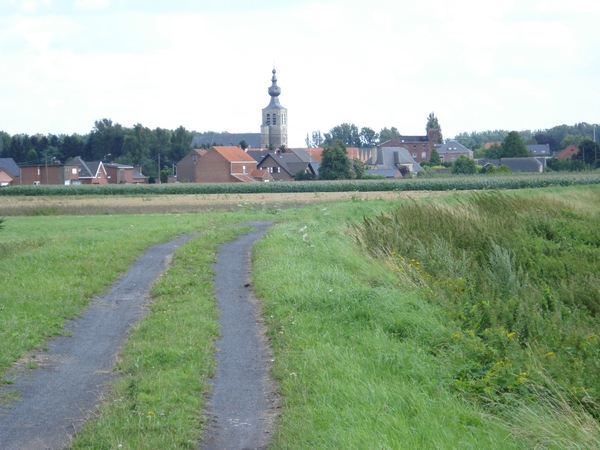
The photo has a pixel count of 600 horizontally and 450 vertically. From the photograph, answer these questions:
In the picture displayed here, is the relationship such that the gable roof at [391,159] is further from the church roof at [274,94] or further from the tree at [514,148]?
the church roof at [274,94]

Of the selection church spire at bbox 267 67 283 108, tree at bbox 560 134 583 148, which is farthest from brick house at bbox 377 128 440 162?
tree at bbox 560 134 583 148

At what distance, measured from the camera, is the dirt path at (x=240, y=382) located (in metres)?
5.80

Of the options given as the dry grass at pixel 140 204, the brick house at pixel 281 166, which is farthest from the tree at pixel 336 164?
the dry grass at pixel 140 204

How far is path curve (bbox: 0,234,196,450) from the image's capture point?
5.82 m

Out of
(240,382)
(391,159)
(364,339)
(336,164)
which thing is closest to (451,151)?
(391,159)

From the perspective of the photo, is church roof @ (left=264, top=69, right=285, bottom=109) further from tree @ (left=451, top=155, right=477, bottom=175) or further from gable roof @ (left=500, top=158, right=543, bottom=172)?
gable roof @ (left=500, top=158, right=543, bottom=172)

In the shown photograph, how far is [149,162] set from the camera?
381 feet

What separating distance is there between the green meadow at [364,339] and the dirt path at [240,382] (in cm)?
16

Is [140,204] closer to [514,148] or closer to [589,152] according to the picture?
[589,152]

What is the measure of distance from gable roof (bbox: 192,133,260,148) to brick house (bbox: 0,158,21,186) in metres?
62.3

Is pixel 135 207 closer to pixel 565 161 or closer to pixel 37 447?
pixel 37 447

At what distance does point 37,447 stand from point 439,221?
16174mm

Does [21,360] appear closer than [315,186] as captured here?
Yes

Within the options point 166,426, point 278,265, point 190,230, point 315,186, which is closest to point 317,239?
point 278,265
